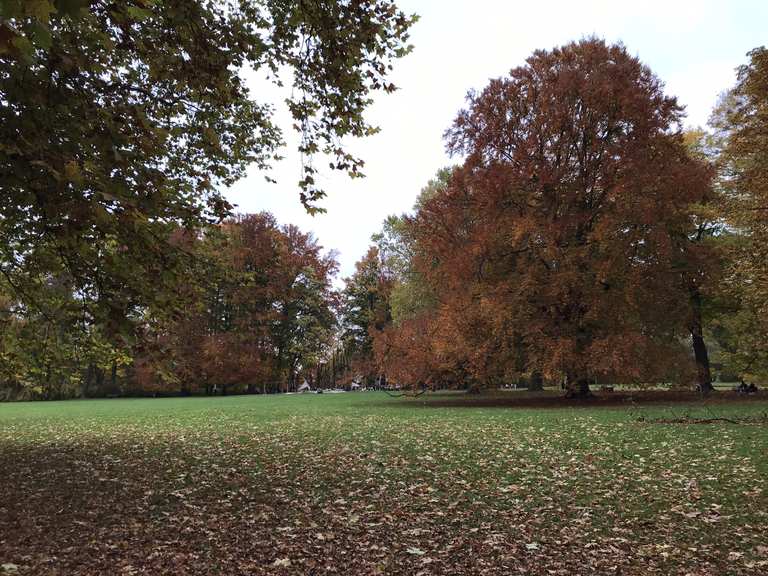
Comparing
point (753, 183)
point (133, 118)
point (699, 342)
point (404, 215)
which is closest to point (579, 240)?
point (753, 183)

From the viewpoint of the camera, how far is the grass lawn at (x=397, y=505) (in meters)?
4.45

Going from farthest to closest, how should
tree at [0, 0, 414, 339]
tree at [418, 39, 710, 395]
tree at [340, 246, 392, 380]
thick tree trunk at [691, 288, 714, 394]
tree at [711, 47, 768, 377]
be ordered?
tree at [340, 246, 392, 380] < thick tree trunk at [691, 288, 714, 394] < tree at [418, 39, 710, 395] < tree at [711, 47, 768, 377] < tree at [0, 0, 414, 339]

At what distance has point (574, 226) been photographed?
20.0 meters

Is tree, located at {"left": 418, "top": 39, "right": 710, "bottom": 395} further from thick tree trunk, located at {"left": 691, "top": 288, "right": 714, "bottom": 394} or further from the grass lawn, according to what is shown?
the grass lawn

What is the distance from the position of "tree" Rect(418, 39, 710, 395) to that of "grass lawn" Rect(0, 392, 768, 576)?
802 cm

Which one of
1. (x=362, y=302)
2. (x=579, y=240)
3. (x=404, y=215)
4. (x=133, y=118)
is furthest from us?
(x=362, y=302)

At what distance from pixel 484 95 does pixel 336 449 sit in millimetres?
18166

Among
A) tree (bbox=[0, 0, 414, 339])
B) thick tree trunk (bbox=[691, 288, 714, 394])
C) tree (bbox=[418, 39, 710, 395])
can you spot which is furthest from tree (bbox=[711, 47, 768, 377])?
tree (bbox=[0, 0, 414, 339])

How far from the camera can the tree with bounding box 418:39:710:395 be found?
1902cm

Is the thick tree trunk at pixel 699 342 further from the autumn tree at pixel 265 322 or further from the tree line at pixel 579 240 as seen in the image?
the autumn tree at pixel 265 322

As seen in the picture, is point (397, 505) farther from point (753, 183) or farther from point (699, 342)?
point (699, 342)

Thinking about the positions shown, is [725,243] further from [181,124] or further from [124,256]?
[124,256]

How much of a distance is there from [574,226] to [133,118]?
17927 millimetres

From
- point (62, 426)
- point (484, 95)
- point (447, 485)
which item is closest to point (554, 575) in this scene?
point (447, 485)
